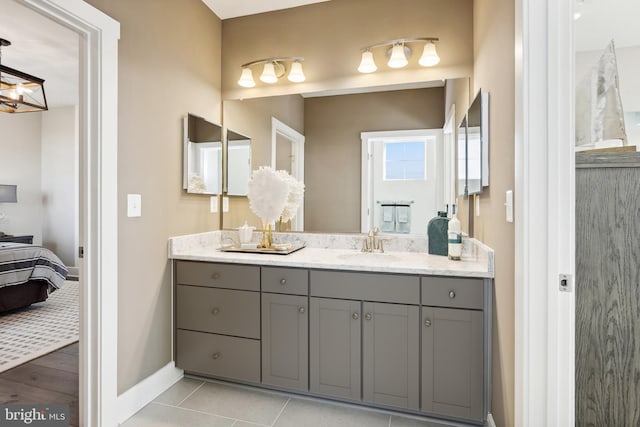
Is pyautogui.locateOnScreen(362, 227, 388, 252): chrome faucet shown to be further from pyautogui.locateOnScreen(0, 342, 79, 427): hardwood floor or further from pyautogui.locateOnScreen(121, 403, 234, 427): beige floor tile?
pyautogui.locateOnScreen(0, 342, 79, 427): hardwood floor

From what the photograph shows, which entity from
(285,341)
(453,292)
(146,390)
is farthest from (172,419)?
(453,292)

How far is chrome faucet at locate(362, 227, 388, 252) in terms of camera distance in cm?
228

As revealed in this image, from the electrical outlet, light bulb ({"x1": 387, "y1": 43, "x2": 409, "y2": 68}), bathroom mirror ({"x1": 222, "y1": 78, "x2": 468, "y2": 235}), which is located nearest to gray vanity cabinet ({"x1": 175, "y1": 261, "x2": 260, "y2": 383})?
bathroom mirror ({"x1": 222, "y1": 78, "x2": 468, "y2": 235})

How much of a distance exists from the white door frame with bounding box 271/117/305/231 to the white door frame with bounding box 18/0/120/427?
1103 millimetres

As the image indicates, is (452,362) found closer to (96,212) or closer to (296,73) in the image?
(96,212)

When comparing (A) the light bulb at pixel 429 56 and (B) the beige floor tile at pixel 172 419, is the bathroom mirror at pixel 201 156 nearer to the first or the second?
(B) the beige floor tile at pixel 172 419

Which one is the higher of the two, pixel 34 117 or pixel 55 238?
pixel 34 117

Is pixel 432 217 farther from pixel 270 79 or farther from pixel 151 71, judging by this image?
pixel 151 71

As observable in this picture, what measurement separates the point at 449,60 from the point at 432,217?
103 cm

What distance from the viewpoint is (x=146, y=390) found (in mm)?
1951

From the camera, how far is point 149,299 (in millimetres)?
2008

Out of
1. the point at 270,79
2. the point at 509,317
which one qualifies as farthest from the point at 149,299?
the point at 509,317

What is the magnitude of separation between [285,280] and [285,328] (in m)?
0.27

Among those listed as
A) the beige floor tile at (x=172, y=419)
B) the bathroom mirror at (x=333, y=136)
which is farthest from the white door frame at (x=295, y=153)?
the beige floor tile at (x=172, y=419)
